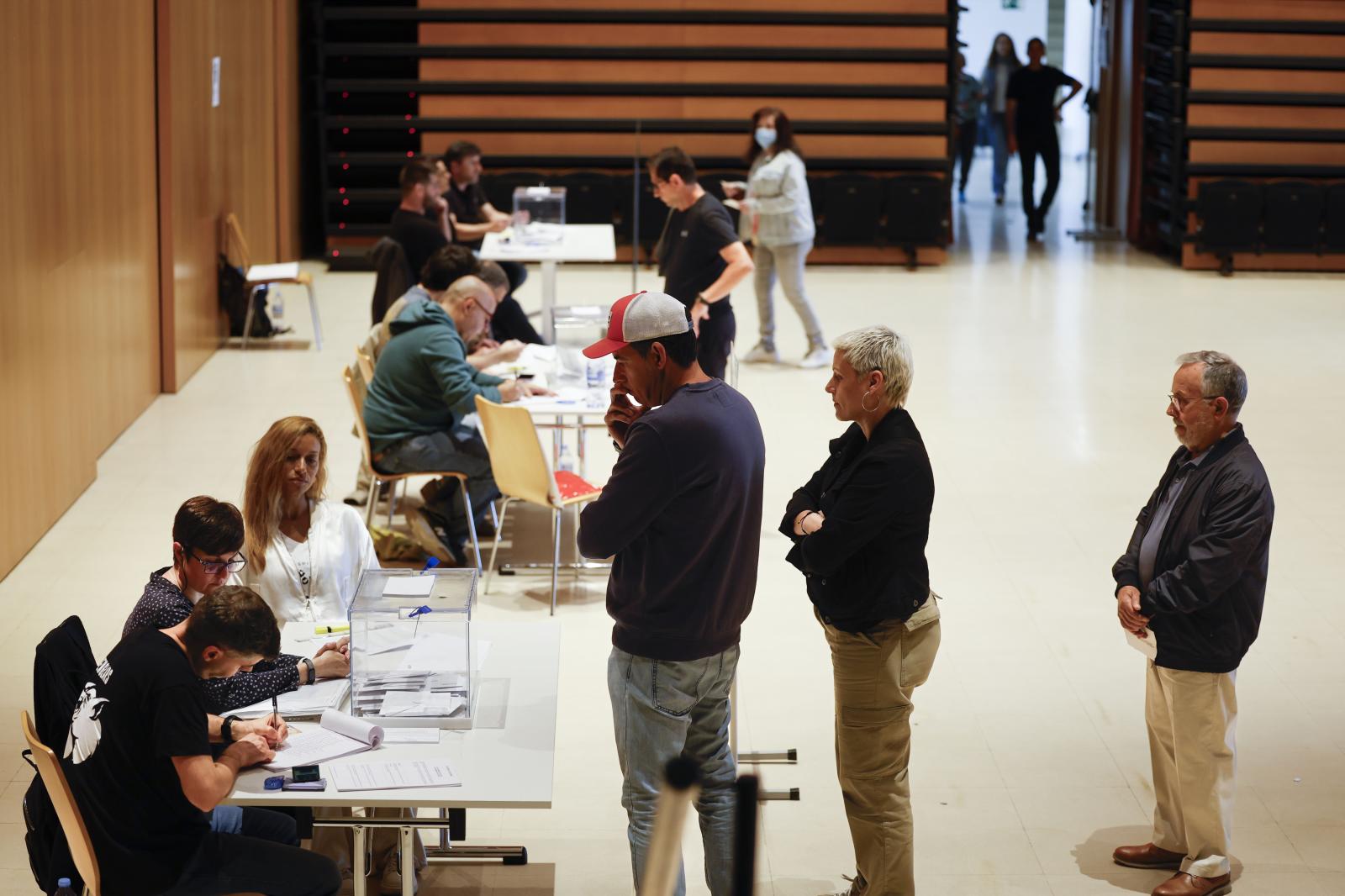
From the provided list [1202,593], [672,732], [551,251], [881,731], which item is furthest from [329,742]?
[551,251]

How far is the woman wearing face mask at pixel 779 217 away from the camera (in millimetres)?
10539

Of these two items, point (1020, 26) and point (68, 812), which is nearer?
point (68, 812)

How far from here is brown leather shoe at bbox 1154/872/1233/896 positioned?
4.12 metres

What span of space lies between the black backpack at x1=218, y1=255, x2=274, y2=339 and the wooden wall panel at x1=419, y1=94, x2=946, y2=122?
427cm

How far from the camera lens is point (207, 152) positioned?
10.8 m

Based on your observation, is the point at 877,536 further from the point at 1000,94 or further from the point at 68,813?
the point at 1000,94

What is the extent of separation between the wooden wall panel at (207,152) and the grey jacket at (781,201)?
3708 mm

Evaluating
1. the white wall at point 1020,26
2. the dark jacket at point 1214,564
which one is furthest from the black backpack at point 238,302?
the white wall at point 1020,26

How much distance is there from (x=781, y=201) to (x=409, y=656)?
7232mm

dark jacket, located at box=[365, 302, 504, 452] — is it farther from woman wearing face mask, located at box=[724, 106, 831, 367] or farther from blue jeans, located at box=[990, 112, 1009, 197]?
blue jeans, located at box=[990, 112, 1009, 197]

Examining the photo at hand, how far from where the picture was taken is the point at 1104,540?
7.21m

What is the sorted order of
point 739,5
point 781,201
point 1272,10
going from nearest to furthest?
point 781,201 → point 1272,10 → point 739,5

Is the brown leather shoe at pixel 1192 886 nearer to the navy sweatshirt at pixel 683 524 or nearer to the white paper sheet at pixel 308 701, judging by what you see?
the navy sweatshirt at pixel 683 524

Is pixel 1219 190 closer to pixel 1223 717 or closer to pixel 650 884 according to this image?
pixel 1223 717
